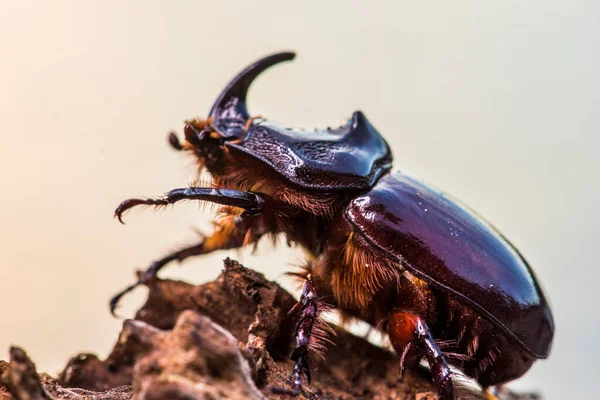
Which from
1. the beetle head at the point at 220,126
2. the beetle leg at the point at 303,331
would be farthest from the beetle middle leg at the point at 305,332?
the beetle head at the point at 220,126

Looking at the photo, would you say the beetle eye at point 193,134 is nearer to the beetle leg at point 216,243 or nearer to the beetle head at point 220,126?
the beetle head at point 220,126

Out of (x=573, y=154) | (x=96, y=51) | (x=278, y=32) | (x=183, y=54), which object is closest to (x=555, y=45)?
(x=573, y=154)

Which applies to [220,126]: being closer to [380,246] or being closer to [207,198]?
[207,198]

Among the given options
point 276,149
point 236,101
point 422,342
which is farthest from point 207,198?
point 422,342

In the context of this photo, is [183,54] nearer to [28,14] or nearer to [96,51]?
[96,51]

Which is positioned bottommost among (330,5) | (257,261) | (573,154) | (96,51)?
(257,261)

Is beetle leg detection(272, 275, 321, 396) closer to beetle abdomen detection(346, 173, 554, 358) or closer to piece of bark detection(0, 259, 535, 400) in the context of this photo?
piece of bark detection(0, 259, 535, 400)
